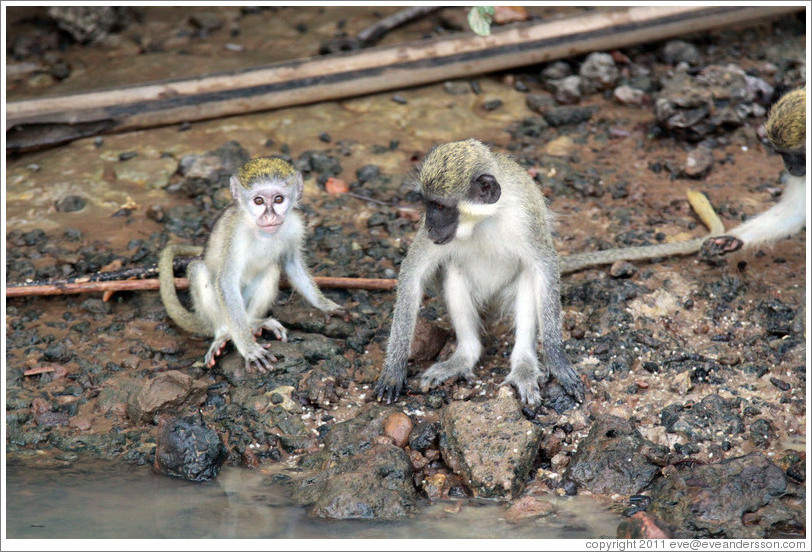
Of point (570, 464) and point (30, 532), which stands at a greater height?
point (570, 464)

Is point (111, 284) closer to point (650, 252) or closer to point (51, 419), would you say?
point (51, 419)

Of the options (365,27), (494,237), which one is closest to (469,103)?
(365,27)

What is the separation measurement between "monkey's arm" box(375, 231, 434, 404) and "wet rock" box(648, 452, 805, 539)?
1712 mm

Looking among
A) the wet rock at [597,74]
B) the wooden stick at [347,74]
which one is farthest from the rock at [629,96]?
the wooden stick at [347,74]

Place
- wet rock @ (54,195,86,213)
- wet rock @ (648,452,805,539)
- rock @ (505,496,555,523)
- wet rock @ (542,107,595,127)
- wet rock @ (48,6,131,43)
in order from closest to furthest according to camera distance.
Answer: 1. wet rock @ (648,452,805,539)
2. rock @ (505,496,555,523)
3. wet rock @ (54,195,86,213)
4. wet rock @ (542,107,595,127)
5. wet rock @ (48,6,131,43)

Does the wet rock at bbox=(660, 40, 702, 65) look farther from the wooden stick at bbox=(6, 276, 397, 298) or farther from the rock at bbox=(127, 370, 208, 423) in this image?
the rock at bbox=(127, 370, 208, 423)

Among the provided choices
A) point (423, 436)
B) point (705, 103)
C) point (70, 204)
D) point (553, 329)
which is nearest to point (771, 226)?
point (705, 103)

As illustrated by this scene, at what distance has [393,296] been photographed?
7020 millimetres

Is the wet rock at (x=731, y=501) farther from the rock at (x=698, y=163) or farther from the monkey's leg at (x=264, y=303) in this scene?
the rock at (x=698, y=163)

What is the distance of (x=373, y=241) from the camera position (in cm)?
758

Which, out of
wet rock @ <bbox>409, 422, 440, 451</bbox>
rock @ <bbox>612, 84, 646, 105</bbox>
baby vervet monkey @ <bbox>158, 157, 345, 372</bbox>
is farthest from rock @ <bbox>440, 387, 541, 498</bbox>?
rock @ <bbox>612, 84, 646, 105</bbox>

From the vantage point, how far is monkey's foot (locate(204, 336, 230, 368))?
20.7ft

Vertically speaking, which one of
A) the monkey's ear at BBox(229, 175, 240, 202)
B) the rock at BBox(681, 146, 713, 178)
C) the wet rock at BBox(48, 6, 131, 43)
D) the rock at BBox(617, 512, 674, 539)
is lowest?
the rock at BBox(617, 512, 674, 539)

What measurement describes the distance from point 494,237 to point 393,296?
1460 millimetres
